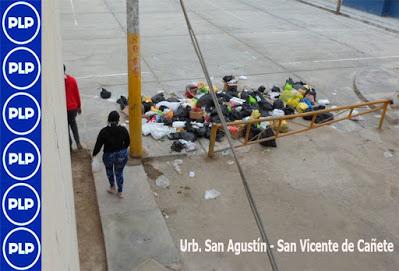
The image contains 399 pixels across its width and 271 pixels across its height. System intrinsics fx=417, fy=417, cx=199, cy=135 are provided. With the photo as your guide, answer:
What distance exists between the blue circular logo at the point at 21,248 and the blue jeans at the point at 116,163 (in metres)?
3.50

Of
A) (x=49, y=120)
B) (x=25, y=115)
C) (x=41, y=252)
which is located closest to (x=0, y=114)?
(x=25, y=115)

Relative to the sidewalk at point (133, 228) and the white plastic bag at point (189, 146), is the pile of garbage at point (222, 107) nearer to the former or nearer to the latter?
the white plastic bag at point (189, 146)

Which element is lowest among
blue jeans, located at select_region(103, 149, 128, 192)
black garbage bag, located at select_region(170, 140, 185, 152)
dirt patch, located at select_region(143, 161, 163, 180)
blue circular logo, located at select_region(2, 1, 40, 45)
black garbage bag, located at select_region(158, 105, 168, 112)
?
dirt patch, located at select_region(143, 161, 163, 180)

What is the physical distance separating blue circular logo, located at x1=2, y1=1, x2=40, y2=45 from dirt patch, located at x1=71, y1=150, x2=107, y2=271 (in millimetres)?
3419

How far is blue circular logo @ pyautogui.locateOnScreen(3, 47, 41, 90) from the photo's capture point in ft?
6.36

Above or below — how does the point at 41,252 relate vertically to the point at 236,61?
above

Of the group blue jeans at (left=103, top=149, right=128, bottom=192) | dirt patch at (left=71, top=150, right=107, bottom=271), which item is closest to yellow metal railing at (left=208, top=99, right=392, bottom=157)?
blue jeans at (left=103, top=149, right=128, bottom=192)

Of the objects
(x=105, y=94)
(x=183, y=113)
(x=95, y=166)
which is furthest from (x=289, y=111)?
(x=95, y=166)

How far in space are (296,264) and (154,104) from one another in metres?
5.03

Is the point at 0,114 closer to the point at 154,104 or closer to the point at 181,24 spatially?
the point at 154,104

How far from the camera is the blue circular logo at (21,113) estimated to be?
1955 millimetres

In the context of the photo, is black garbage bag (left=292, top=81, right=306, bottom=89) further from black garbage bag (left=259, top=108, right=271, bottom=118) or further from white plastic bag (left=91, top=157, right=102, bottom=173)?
white plastic bag (left=91, top=157, right=102, bottom=173)

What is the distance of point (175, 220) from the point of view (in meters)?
5.61

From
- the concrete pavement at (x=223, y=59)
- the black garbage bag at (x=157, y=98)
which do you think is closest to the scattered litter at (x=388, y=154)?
the concrete pavement at (x=223, y=59)
